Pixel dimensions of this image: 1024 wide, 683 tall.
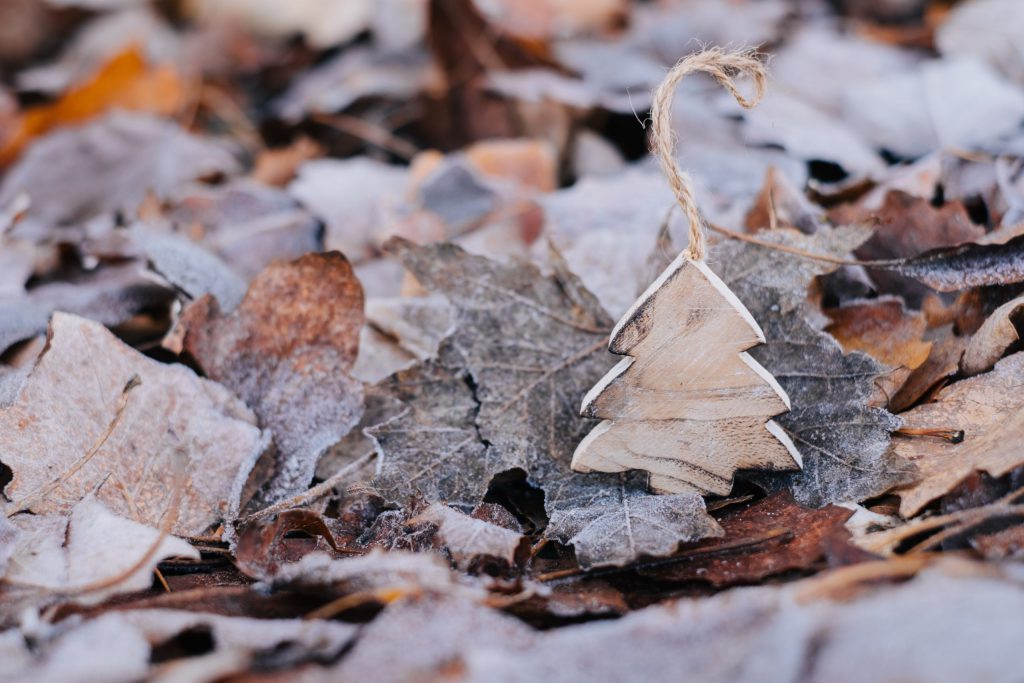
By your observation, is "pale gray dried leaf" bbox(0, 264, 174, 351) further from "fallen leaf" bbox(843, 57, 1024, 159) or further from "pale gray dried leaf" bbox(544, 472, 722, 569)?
"fallen leaf" bbox(843, 57, 1024, 159)

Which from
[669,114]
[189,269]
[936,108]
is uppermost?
[669,114]

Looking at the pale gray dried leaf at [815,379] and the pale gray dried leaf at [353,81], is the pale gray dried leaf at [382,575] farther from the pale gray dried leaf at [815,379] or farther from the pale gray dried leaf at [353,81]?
the pale gray dried leaf at [353,81]

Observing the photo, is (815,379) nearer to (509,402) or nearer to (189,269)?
(509,402)

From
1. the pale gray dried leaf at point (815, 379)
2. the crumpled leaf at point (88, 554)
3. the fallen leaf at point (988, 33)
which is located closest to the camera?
the crumpled leaf at point (88, 554)

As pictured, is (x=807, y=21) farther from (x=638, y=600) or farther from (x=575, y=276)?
(x=638, y=600)

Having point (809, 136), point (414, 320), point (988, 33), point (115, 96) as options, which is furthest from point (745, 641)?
point (115, 96)

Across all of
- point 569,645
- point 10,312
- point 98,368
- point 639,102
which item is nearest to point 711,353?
point 569,645

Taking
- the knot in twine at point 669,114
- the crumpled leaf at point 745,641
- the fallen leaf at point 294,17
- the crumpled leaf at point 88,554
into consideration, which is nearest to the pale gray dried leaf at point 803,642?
the crumpled leaf at point 745,641
